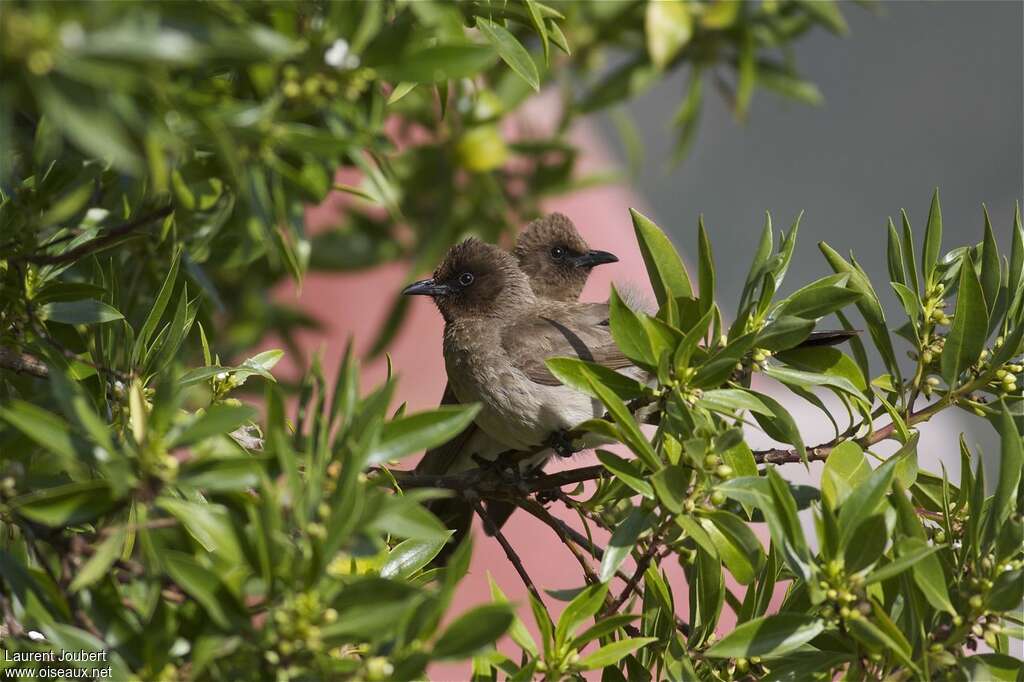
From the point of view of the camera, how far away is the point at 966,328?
173cm

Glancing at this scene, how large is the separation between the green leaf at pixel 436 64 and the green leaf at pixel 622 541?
2.35 feet

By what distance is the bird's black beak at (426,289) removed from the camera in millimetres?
2982

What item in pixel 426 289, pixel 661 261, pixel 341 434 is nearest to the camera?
pixel 341 434

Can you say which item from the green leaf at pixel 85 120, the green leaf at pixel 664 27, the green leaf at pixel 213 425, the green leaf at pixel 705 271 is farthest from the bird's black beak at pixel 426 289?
the green leaf at pixel 85 120

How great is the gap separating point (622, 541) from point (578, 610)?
0.38 ft

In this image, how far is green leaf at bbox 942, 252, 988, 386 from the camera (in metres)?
1.70

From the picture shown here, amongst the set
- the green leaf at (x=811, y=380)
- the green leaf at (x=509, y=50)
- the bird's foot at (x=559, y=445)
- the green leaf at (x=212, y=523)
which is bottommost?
the bird's foot at (x=559, y=445)

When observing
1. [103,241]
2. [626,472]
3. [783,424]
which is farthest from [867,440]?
[103,241]

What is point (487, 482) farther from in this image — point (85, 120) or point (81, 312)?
point (85, 120)

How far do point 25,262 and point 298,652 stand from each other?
0.84 m

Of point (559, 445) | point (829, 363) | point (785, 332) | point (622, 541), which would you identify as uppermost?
point (785, 332)

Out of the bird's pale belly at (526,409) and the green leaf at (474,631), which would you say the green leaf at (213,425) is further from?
the bird's pale belly at (526,409)

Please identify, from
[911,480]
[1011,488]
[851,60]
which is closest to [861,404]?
[911,480]

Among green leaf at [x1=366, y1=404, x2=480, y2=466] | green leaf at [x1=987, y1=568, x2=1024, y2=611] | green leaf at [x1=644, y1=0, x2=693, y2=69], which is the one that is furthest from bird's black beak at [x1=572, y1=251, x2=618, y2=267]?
→ green leaf at [x1=366, y1=404, x2=480, y2=466]
